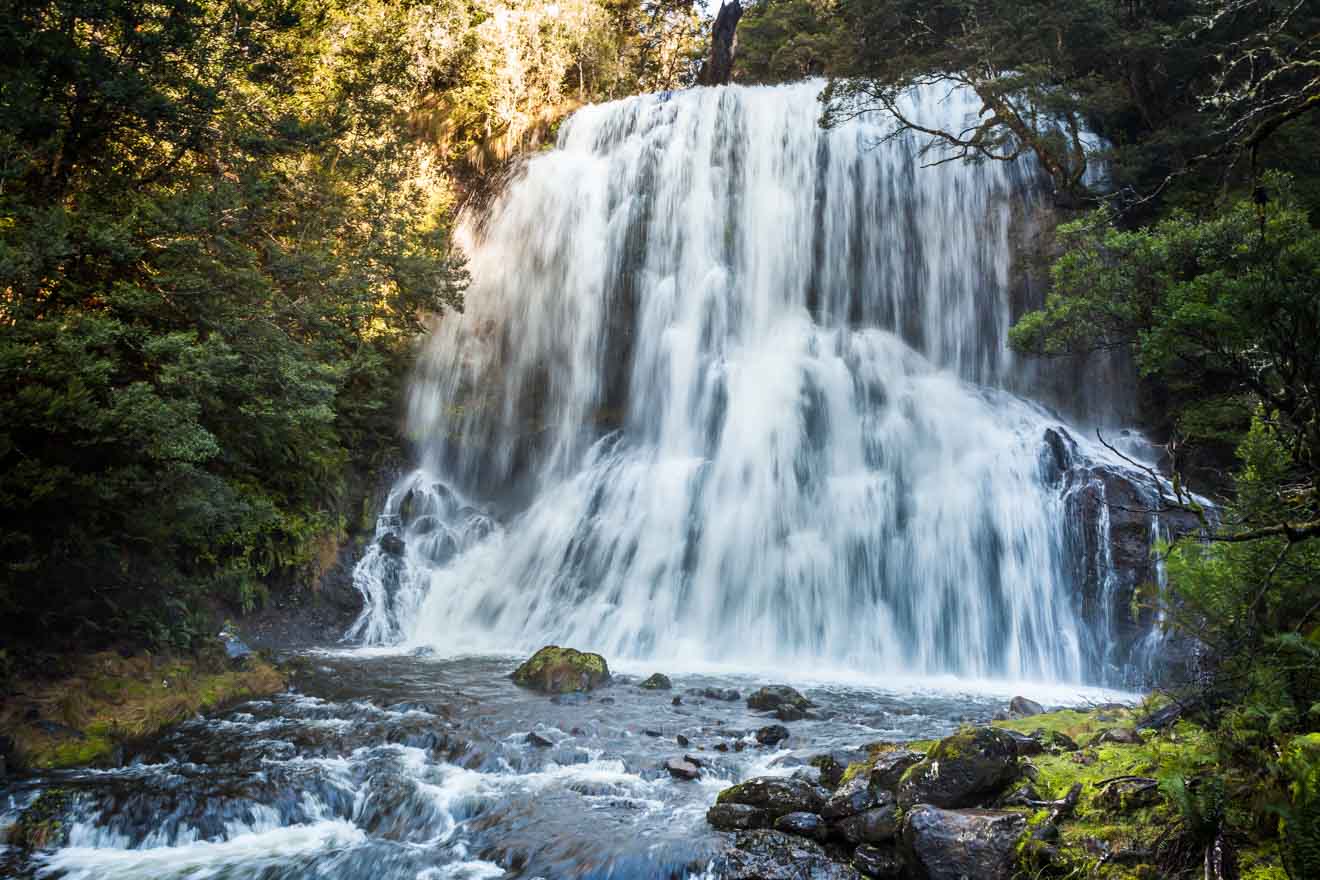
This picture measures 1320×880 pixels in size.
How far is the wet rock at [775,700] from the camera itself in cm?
1008

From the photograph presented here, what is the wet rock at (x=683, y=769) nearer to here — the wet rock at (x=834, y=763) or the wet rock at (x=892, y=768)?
the wet rock at (x=834, y=763)

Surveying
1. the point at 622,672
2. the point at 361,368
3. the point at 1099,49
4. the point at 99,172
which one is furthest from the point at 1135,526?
the point at 99,172

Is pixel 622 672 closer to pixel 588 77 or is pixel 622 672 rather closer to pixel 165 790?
pixel 165 790

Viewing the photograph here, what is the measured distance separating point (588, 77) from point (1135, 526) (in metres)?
23.6

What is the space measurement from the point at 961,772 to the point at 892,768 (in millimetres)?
597

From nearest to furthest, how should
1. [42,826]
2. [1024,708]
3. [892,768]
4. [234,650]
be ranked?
[892,768], [42,826], [1024,708], [234,650]

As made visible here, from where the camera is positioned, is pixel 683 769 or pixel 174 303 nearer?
pixel 683 769

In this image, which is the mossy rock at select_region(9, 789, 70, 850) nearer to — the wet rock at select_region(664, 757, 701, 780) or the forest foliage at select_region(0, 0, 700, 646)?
the forest foliage at select_region(0, 0, 700, 646)

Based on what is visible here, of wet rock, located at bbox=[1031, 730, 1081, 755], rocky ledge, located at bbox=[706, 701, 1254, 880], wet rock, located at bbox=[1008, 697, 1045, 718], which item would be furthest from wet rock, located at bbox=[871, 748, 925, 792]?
wet rock, located at bbox=[1008, 697, 1045, 718]

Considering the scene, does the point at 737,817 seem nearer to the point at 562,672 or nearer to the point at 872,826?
the point at 872,826

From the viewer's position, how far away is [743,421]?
60.7 feet

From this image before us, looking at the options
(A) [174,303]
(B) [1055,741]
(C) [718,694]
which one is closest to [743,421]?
(C) [718,694]

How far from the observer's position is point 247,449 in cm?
1154

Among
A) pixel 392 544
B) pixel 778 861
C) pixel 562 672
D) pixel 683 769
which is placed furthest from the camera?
pixel 392 544
